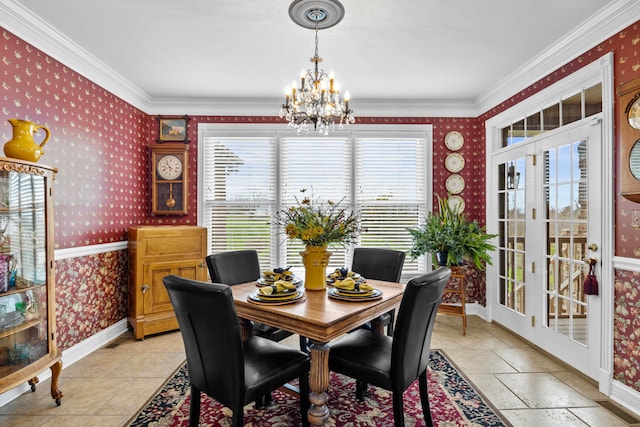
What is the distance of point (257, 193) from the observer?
4391 mm

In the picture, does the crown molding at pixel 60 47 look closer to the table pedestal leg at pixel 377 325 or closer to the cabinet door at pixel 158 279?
the cabinet door at pixel 158 279

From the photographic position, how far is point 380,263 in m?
2.99

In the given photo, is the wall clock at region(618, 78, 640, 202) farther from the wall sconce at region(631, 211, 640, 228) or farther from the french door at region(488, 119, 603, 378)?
the french door at region(488, 119, 603, 378)

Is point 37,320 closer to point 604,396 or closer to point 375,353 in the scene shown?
point 375,353

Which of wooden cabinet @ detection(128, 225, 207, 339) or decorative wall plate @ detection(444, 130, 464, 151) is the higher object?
decorative wall plate @ detection(444, 130, 464, 151)

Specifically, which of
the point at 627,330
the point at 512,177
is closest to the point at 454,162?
the point at 512,177

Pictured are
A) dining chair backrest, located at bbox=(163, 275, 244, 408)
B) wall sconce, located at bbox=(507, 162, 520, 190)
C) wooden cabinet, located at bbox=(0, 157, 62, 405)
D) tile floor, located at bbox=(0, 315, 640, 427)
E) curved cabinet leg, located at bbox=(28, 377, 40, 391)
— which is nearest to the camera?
dining chair backrest, located at bbox=(163, 275, 244, 408)

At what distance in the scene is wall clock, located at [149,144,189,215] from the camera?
167 inches

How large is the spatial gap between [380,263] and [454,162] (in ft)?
7.04

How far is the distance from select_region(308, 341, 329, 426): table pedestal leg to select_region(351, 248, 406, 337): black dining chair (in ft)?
3.59

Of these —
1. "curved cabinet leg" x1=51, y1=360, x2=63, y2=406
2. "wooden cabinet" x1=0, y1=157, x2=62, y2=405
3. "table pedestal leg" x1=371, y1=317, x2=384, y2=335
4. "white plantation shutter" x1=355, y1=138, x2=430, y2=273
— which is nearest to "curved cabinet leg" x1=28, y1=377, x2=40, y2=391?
"wooden cabinet" x1=0, y1=157, x2=62, y2=405

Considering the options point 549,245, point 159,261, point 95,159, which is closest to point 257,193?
point 159,261

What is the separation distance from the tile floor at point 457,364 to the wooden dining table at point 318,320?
3.77 ft

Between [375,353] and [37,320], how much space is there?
2.20 meters
